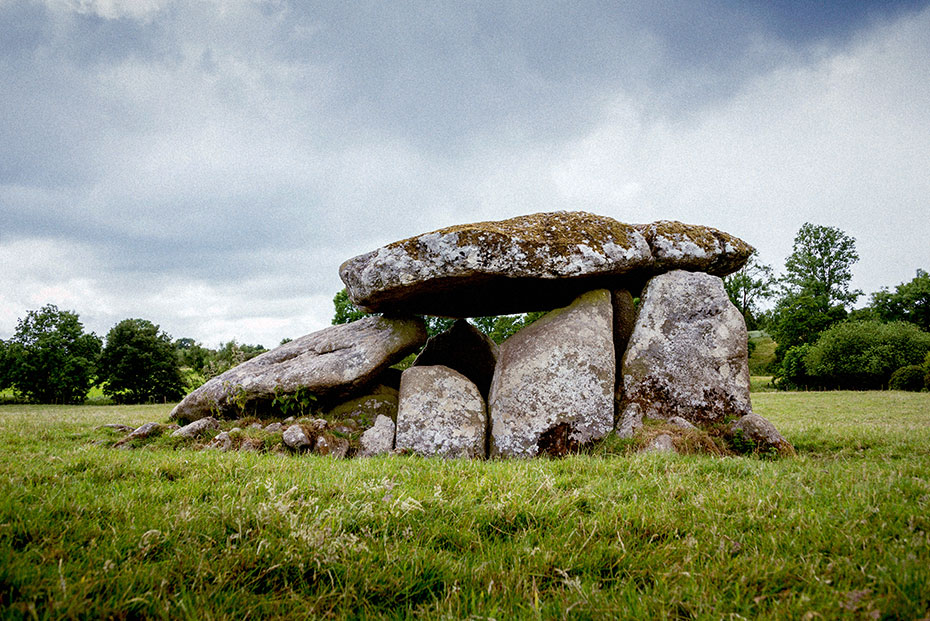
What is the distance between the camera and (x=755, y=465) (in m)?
5.41

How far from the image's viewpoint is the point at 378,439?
794 centimetres

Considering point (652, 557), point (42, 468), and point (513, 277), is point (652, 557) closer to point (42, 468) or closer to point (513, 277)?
point (42, 468)

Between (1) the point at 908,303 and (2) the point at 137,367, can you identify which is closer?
(2) the point at 137,367

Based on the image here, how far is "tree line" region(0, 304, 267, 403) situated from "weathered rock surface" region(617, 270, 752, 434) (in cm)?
2838

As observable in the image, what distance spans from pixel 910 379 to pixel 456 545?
123ft

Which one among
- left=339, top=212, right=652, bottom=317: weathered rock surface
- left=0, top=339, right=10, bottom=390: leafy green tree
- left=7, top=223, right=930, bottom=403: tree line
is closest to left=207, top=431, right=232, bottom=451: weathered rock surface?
left=339, top=212, right=652, bottom=317: weathered rock surface

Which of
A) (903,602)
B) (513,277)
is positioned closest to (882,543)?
(903,602)

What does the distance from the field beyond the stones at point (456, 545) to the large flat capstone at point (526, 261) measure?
183 inches

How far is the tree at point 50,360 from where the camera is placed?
3297 cm

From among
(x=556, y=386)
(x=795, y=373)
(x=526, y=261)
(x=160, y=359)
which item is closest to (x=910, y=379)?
(x=795, y=373)

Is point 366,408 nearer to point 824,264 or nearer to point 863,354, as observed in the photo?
point 863,354

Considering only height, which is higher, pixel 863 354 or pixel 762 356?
pixel 863 354

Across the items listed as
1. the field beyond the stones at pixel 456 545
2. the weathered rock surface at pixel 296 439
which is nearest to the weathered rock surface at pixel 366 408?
the weathered rock surface at pixel 296 439

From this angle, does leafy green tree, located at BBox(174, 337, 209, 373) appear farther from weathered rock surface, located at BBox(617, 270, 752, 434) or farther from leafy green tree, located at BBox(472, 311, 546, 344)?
weathered rock surface, located at BBox(617, 270, 752, 434)
